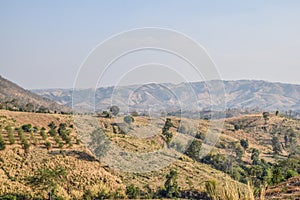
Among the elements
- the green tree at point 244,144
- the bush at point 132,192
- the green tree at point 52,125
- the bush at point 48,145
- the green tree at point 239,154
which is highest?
the green tree at point 52,125

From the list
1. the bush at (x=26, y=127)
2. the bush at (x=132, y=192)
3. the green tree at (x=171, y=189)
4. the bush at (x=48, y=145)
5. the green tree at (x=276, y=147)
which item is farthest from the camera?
the green tree at (x=276, y=147)

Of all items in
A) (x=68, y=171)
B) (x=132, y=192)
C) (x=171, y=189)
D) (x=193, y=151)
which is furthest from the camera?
(x=193, y=151)

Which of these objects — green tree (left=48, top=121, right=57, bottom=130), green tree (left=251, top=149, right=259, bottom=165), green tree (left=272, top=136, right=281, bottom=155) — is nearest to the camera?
green tree (left=48, top=121, right=57, bottom=130)

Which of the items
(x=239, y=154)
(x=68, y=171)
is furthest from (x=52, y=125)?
(x=239, y=154)

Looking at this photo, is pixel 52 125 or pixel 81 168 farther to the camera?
pixel 52 125

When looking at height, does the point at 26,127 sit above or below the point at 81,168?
above

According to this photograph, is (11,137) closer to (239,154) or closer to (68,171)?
(68,171)

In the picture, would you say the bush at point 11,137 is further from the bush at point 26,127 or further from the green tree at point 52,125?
the green tree at point 52,125

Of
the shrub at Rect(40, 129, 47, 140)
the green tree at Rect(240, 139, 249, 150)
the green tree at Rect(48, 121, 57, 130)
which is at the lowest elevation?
the green tree at Rect(240, 139, 249, 150)

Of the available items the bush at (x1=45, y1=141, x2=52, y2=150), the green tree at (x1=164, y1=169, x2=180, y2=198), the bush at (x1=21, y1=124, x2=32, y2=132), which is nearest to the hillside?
the bush at (x1=45, y1=141, x2=52, y2=150)

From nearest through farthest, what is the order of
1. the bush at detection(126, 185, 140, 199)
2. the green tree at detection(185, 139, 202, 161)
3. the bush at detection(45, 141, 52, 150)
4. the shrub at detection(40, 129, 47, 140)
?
the bush at detection(126, 185, 140, 199) → the bush at detection(45, 141, 52, 150) → the shrub at detection(40, 129, 47, 140) → the green tree at detection(185, 139, 202, 161)

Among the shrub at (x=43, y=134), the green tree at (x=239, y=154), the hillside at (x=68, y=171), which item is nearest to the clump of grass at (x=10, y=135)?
the hillside at (x=68, y=171)

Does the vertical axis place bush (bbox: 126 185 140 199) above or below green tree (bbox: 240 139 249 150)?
below

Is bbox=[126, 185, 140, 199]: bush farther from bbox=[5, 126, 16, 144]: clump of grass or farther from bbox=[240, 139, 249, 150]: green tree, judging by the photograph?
bbox=[240, 139, 249, 150]: green tree
